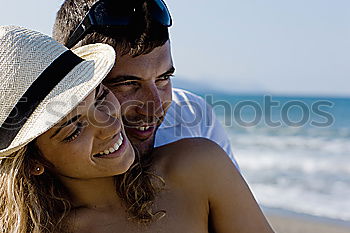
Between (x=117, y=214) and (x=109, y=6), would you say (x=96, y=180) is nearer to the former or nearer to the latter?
(x=117, y=214)

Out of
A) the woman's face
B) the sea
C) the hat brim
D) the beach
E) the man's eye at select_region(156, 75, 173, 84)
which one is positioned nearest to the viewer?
the hat brim

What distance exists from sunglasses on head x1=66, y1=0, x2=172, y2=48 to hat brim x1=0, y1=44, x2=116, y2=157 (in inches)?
17.9

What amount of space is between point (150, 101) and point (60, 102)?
0.60 meters

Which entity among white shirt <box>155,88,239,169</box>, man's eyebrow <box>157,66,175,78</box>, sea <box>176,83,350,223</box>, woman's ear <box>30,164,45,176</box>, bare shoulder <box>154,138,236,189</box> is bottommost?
sea <box>176,83,350,223</box>

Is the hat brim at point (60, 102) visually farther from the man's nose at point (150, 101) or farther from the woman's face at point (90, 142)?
the man's nose at point (150, 101)

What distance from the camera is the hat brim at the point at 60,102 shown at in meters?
1.92

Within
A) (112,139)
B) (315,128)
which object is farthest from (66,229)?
(315,128)

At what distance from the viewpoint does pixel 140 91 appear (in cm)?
248

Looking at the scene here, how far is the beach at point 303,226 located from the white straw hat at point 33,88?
183 inches

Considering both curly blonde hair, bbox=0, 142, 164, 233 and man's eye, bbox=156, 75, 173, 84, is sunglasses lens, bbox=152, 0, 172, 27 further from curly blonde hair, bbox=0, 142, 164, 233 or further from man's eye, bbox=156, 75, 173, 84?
curly blonde hair, bbox=0, 142, 164, 233

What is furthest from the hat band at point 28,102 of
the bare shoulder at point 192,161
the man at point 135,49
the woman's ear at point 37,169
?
the bare shoulder at point 192,161

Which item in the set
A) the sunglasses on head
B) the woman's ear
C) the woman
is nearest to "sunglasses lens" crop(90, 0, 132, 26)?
the sunglasses on head

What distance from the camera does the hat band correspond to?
1946mm

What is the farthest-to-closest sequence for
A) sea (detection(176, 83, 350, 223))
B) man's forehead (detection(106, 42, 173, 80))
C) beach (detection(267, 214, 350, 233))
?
sea (detection(176, 83, 350, 223))
beach (detection(267, 214, 350, 233))
man's forehead (detection(106, 42, 173, 80))
